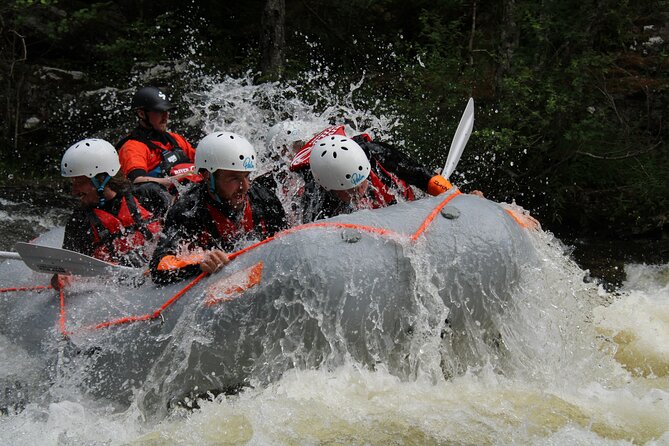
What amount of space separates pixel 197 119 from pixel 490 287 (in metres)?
7.01

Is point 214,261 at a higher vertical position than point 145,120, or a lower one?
lower

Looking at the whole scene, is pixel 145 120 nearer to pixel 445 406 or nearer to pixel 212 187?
pixel 212 187

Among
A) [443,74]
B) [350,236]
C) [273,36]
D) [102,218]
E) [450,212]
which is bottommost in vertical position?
[102,218]

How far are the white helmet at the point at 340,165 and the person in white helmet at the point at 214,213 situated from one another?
0.39 metres

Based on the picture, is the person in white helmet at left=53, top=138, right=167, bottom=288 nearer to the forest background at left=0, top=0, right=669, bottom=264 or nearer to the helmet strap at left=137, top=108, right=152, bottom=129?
the helmet strap at left=137, top=108, right=152, bottom=129

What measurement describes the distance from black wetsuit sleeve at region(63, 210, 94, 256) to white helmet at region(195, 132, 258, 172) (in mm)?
999

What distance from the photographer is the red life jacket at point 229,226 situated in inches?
179

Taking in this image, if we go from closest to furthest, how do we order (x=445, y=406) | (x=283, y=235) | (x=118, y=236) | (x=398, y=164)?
(x=283, y=235) < (x=445, y=406) < (x=118, y=236) < (x=398, y=164)

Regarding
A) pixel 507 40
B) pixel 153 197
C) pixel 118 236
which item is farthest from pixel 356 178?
pixel 507 40

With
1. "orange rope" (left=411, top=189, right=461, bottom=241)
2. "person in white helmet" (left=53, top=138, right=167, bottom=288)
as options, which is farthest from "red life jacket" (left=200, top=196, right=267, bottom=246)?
"orange rope" (left=411, top=189, right=461, bottom=241)

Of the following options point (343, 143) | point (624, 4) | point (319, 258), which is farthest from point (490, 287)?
point (624, 4)

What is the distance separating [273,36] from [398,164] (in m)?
5.86

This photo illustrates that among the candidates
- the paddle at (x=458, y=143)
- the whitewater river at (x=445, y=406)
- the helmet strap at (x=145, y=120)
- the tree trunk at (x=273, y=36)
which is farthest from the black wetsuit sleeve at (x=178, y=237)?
the tree trunk at (x=273, y=36)

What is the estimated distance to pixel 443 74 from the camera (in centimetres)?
985
